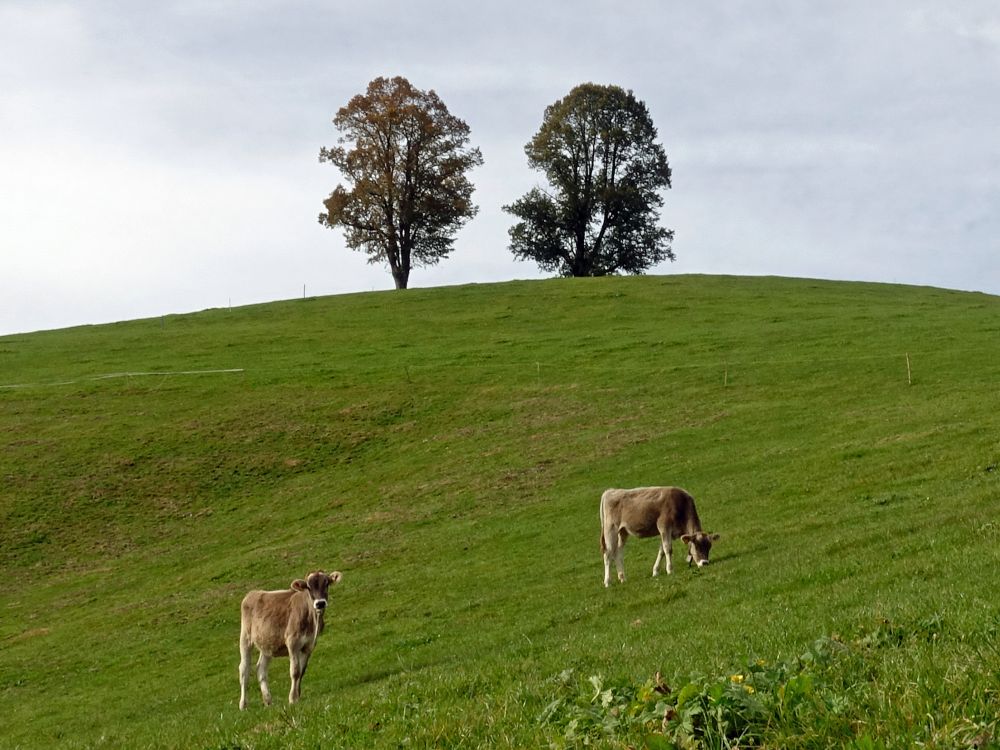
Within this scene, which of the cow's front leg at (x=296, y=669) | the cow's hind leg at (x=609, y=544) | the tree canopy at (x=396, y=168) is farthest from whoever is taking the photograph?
the tree canopy at (x=396, y=168)

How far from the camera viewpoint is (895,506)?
72.0ft

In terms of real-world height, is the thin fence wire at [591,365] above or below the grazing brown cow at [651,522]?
above

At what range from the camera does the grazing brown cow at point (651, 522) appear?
2027 centimetres

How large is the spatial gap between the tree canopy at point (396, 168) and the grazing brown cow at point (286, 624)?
68.8m

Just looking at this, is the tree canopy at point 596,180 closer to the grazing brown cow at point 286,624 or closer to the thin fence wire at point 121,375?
the thin fence wire at point 121,375

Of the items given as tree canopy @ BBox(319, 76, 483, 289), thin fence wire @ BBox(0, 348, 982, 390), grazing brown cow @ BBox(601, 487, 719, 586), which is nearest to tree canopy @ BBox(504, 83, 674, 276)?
tree canopy @ BBox(319, 76, 483, 289)

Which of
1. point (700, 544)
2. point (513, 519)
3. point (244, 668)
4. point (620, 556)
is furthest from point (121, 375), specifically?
point (700, 544)

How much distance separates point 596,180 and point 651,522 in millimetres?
70830

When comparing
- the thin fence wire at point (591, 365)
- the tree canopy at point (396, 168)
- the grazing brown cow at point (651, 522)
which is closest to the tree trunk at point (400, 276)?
the tree canopy at point (396, 168)

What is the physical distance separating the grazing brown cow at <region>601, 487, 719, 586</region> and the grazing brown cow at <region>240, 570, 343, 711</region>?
7.01 m

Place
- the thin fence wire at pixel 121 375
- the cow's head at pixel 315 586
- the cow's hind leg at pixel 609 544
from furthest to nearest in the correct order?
the thin fence wire at pixel 121 375 < the cow's hind leg at pixel 609 544 < the cow's head at pixel 315 586

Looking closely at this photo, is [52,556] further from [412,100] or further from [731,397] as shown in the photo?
[412,100]

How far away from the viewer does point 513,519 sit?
29.6 m

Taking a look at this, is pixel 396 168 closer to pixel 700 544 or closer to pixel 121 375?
pixel 121 375
